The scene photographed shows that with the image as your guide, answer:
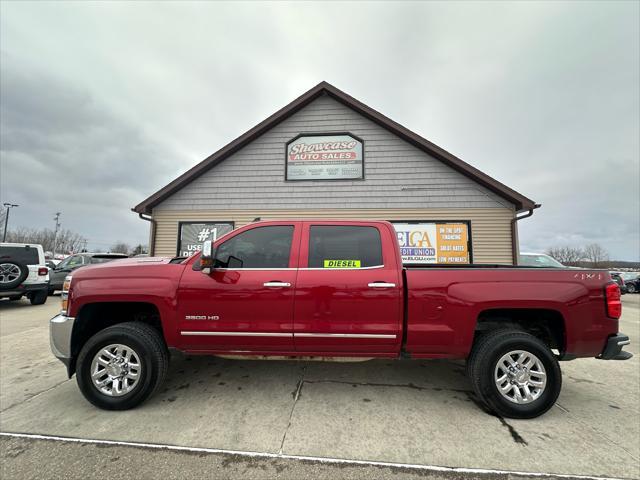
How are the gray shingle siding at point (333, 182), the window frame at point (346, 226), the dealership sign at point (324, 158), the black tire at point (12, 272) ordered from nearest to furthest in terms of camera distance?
the window frame at point (346, 226) → the black tire at point (12, 272) → the gray shingle siding at point (333, 182) → the dealership sign at point (324, 158)

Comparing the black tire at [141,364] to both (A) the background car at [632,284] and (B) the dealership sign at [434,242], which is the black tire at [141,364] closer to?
(B) the dealership sign at [434,242]

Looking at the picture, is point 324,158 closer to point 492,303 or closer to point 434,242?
point 434,242

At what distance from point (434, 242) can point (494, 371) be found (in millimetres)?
5930

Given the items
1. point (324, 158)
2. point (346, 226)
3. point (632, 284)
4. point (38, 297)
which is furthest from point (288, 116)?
point (632, 284)

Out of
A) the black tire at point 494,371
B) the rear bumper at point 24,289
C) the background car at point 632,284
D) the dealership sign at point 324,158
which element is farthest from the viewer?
the background car at point 632,284

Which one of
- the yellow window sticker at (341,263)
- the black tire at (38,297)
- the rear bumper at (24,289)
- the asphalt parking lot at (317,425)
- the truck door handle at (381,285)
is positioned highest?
the yellow window sticker at (341,263)

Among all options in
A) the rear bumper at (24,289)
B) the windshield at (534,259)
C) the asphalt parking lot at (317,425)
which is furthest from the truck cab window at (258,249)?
the rear bumper at (24,289)

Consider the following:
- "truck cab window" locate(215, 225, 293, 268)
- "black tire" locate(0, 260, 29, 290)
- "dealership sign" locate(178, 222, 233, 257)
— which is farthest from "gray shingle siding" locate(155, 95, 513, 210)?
"truck cab window" locate(215, 225, 293, 268)

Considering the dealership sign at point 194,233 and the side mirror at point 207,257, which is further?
the dealership sign at point 194,233

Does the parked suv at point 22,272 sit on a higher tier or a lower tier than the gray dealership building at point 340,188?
lower

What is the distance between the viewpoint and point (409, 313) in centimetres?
293

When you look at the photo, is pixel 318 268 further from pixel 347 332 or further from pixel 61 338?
pixel 61 338

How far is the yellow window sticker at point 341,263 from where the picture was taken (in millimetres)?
3068

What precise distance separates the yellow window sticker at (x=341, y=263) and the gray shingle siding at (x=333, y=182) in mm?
5796
